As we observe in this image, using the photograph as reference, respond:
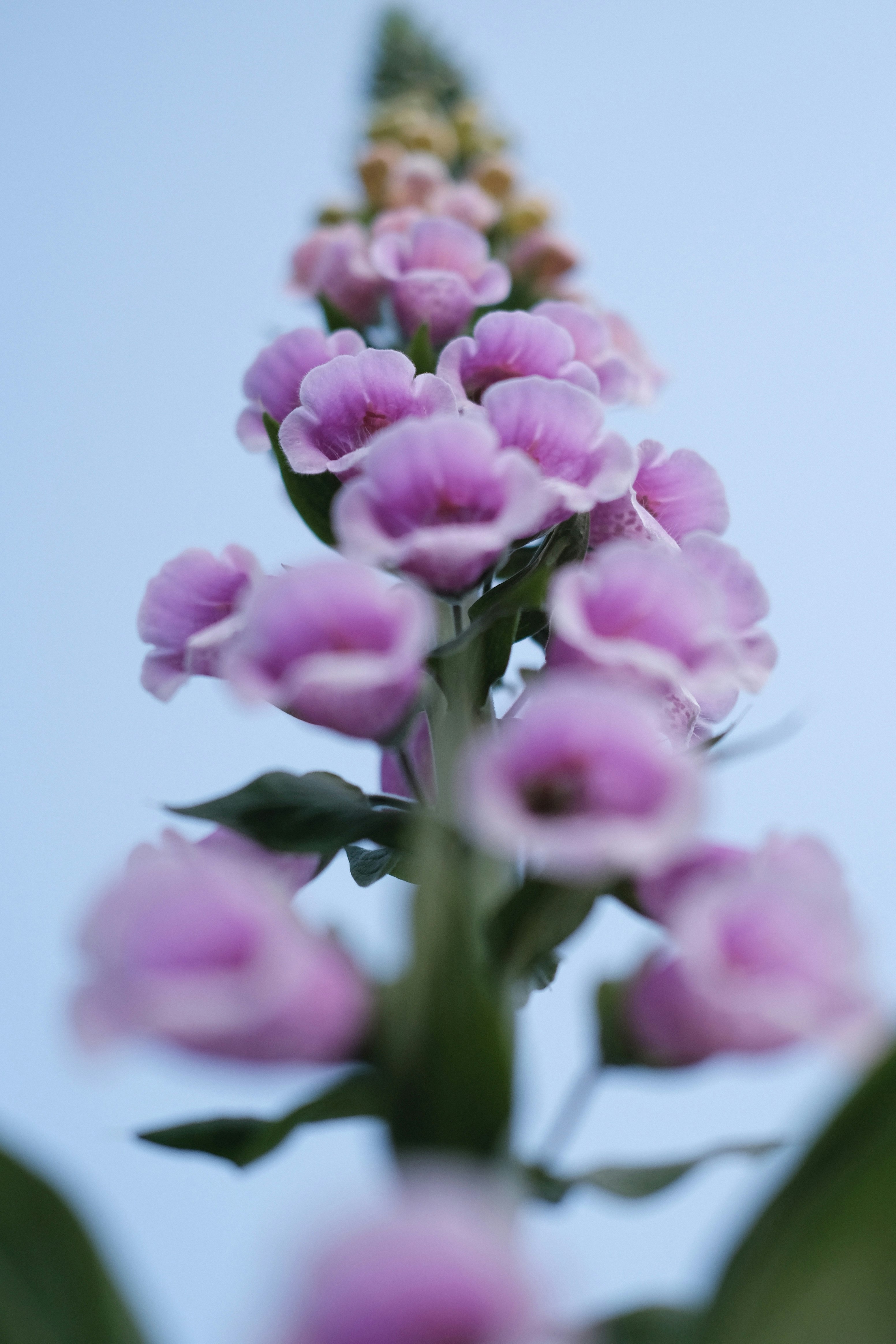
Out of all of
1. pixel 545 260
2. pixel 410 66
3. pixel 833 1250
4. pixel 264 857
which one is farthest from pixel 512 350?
pixel 410 66

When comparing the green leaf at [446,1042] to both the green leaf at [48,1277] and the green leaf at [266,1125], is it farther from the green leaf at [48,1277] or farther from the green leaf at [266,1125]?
the green leaf at [48,1277]

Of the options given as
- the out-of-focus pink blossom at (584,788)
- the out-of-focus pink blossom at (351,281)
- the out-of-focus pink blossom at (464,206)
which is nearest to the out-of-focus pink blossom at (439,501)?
the out-of-focus pink blossom at (584,788)

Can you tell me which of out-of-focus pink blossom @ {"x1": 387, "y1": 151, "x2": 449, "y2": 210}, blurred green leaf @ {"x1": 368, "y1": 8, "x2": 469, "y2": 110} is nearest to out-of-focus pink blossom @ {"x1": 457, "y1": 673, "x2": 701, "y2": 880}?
out-of-focus pink blossom @ {"x1": 387, "y1": 151, "x2": 449, "y2": 210}

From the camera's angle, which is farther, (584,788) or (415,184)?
(415,184)

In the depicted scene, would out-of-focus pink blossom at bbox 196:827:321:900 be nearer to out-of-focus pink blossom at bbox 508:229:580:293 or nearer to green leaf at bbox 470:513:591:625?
green leaf at bbox 470:513:591:625

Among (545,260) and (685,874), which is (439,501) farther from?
(545,260)

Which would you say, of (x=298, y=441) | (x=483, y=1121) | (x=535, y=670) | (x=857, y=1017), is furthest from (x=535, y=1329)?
(x=298, y=441)

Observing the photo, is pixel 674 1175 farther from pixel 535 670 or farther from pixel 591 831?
pixel 535 670
